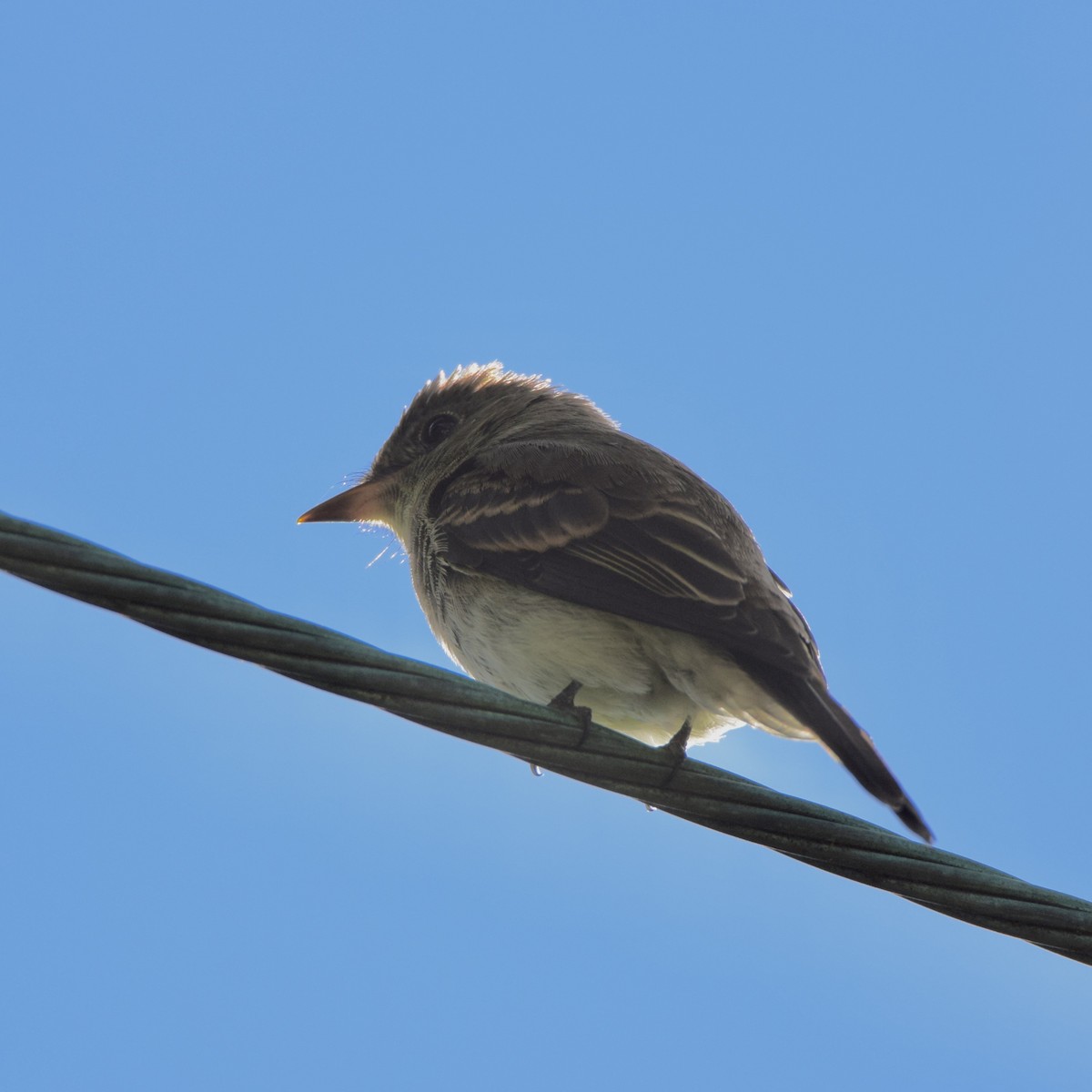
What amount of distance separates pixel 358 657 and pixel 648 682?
2.24 meters

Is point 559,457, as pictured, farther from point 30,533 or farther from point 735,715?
point 30,533

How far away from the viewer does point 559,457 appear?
6.41 meters

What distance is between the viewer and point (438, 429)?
27.8 feet

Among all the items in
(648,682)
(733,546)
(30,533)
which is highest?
(733,546)

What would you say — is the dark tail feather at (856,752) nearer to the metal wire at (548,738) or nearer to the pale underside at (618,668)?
the pale underside at (618,668)

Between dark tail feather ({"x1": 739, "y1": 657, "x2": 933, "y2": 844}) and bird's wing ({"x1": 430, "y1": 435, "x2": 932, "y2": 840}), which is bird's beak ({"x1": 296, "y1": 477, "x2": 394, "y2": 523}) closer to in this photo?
bird's wing ({"x1": 430, "y1": 435, "x2": 932, "y2": 840})

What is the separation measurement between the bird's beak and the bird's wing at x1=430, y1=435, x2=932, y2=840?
1.33 meters

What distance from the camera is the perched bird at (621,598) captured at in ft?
16.8

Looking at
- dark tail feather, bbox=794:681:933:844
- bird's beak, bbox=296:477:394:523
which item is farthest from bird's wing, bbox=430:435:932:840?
bird's beak, bbox=296:477:394:523

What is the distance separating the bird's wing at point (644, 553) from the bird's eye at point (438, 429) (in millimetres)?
1485

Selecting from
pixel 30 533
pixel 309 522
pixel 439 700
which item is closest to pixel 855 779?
pixel 439 700

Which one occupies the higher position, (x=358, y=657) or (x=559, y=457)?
(x=559, y=457)

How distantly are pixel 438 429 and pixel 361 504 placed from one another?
645 mm

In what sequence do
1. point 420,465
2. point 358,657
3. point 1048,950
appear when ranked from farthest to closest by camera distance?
point 420,465
point 1048,950
point 358,657
